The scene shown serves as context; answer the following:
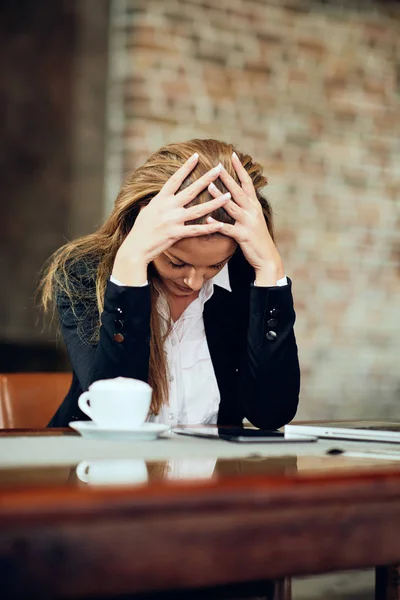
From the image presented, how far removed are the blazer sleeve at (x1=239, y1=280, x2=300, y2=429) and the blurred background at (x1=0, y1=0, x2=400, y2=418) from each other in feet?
6.00

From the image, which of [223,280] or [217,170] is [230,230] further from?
[223,280]

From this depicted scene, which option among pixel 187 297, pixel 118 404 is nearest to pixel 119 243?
pixel 187 297

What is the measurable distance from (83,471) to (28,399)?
913 millimetres

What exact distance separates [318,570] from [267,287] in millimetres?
943

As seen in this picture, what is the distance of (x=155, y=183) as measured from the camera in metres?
1.60

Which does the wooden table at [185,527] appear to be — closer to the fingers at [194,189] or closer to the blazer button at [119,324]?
the blazer button at [119,324]

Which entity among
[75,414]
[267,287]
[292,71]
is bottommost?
[75,414]

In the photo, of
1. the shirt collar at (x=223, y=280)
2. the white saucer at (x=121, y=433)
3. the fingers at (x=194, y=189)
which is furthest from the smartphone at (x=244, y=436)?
the shirt collar at (x=223, y=280)

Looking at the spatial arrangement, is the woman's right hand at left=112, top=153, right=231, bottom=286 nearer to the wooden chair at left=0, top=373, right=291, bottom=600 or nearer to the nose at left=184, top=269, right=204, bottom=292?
the nose at left=184, top=269, right=204, bottom=292

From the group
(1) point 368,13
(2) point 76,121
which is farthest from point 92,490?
(1) point 368,13

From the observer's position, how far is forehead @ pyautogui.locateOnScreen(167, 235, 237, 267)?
147cm

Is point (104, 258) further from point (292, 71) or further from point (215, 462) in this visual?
point (292, 71)

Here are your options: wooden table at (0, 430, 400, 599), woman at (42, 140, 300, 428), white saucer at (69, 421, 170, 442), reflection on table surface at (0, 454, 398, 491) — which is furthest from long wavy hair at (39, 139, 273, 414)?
wooden table at (0, 430, 400, 599)

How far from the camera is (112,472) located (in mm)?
692
